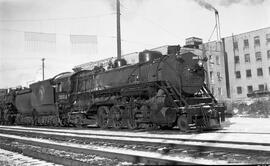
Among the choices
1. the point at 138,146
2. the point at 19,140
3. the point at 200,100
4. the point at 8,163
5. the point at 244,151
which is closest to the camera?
the point at 244,151

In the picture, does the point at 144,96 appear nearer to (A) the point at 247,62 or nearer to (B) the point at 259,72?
(B) the point at 259,72

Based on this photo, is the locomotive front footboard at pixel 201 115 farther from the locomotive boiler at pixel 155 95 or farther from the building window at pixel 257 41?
the building window at pixel 257 41

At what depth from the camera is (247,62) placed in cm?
5191

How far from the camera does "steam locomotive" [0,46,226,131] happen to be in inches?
477

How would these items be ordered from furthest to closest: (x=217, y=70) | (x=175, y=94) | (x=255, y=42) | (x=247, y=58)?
(x=217, y=70), (x=247, y=58), (x=255, y=42), (x=175, y=94)

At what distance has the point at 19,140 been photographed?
12297 millimetres

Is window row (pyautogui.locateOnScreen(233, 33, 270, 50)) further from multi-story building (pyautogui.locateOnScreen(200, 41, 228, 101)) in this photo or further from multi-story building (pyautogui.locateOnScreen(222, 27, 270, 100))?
multi-story building (pyautogui.locateOnScreen(200, 41, 228, 101))

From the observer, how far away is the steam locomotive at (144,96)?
39.8 ft

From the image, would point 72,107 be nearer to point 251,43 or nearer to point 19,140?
point 19,140

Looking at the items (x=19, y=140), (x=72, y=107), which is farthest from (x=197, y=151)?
(x=72, y=107)

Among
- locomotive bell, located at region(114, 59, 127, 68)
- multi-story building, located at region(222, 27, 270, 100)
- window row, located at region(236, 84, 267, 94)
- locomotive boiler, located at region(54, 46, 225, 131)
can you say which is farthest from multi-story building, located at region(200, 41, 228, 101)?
locomotive boiler, located at region(54, 46, 225, 131)

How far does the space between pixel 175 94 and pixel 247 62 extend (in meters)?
43.6

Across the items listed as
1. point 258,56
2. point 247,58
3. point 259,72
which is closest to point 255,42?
point 258,56

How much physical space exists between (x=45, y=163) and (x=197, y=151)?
12.3ft
